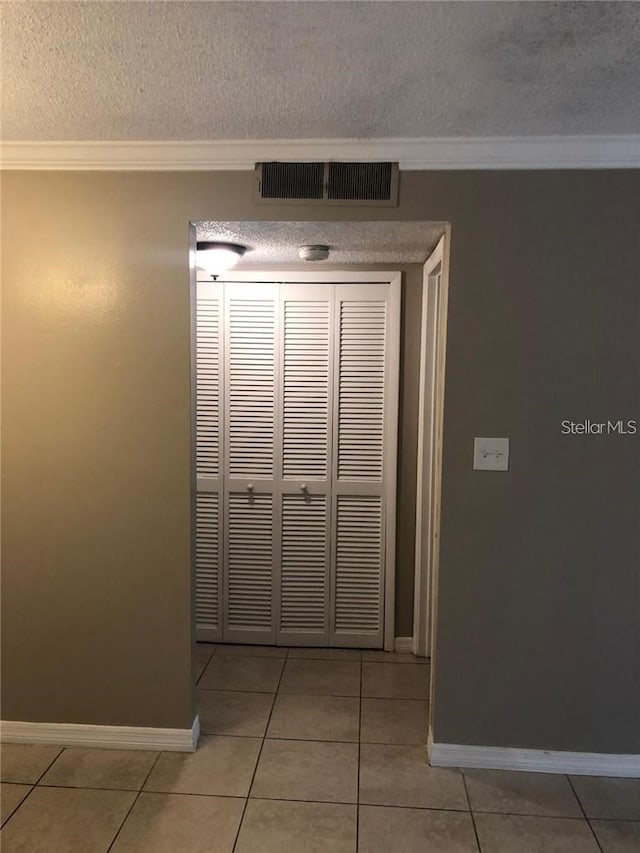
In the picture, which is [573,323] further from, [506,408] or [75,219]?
[75,219]

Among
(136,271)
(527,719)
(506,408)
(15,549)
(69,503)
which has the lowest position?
(527,719)

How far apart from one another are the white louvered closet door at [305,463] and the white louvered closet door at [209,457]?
34cm

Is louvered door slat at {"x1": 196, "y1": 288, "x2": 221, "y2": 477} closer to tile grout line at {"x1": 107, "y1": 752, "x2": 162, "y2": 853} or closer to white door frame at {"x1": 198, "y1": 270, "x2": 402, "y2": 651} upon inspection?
white door frame at {"x1": 198, "y1": 270, "x2": 402, "y2": 651}

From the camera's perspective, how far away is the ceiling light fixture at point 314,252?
107 inches

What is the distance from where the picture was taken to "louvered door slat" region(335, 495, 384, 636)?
10.8ft

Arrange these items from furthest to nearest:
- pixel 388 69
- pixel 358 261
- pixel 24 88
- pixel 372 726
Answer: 1. pixel 358 261
2. pixel 372 726
3. pixel 24 88
4. pixel 388 69

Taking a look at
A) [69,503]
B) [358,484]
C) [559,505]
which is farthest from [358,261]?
[69,503]

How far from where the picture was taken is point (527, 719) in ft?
7.66

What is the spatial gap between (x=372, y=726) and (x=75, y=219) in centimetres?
238

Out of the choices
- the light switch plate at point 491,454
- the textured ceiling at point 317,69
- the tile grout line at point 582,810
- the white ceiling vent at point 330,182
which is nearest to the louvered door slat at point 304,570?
the light switch plate at point 491,454

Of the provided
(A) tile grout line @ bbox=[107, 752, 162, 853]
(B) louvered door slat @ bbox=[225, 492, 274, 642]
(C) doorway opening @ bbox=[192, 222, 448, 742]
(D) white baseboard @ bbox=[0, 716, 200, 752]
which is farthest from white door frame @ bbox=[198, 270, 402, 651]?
(A) tile grout line @ bbox=[107, 752, 162, 853]

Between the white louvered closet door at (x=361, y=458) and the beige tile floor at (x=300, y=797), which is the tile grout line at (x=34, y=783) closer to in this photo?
the beige tile floor at (x=300, y=797)

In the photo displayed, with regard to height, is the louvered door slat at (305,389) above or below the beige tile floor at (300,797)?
above

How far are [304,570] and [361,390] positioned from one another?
1.02m
